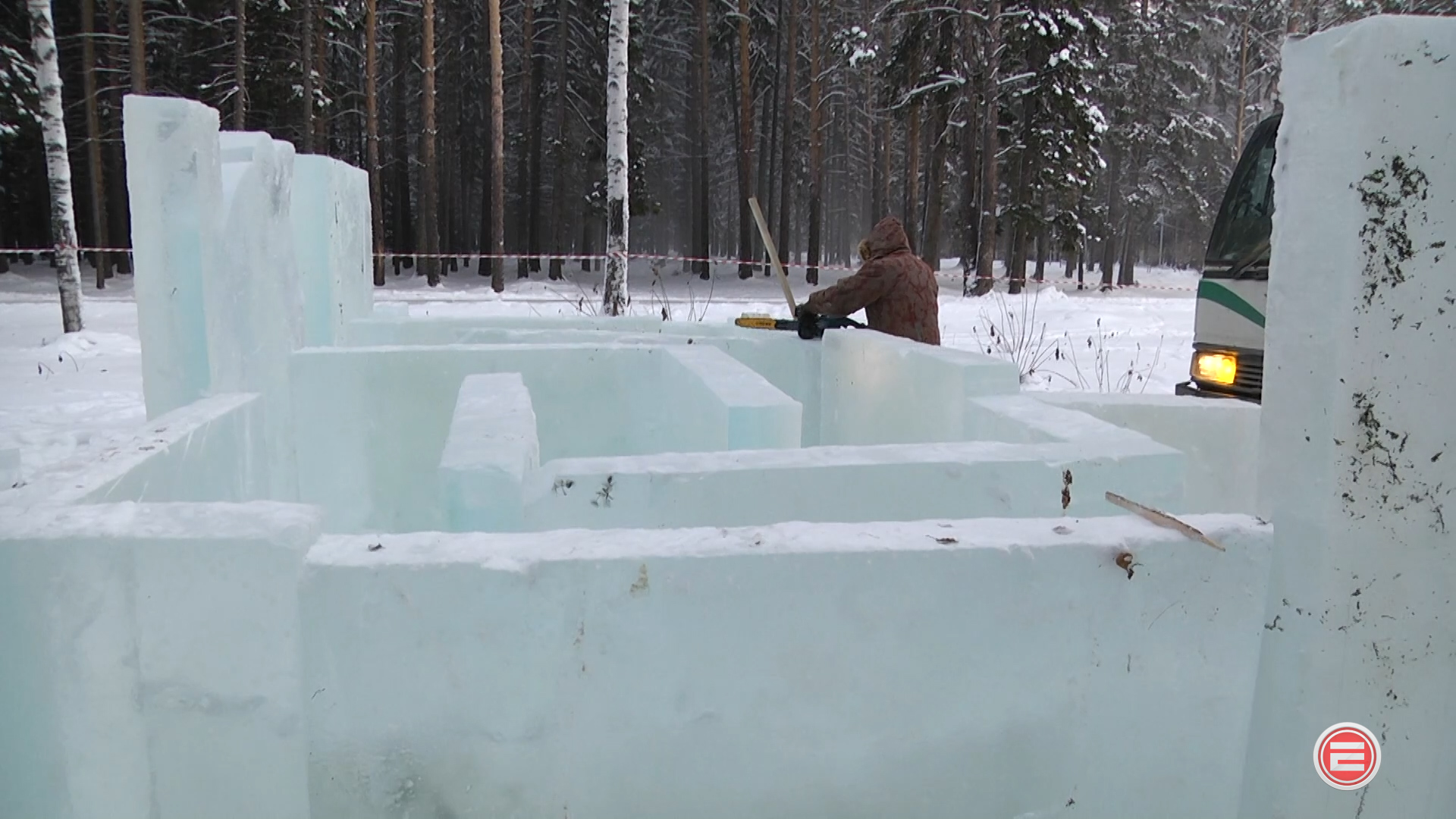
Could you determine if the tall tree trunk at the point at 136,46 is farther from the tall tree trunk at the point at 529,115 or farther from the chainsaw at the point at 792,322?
the chainsaw at the point at 792,322

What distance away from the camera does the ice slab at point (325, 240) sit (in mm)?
6156

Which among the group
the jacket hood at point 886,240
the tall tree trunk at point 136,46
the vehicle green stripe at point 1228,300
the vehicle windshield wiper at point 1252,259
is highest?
the tall tree trunk at point 136,46

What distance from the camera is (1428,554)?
2049mm

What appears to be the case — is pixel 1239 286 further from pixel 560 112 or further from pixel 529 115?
pixel 529 115

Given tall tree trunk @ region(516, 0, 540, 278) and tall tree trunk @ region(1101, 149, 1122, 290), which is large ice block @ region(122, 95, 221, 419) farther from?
tall tree trunk @ region(1101, 149, 1122, 290)

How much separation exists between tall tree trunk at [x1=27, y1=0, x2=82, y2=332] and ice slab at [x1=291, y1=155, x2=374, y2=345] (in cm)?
823

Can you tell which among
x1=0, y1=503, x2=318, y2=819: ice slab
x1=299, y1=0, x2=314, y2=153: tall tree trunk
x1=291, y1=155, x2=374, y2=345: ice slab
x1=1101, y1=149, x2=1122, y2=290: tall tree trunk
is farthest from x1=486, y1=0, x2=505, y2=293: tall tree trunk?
x1=0, y1=503, x2=318, y2=819: ice slab

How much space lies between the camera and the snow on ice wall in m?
1.98

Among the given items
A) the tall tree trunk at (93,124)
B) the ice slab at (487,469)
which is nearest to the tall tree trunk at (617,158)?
the ice slab at (487,469)

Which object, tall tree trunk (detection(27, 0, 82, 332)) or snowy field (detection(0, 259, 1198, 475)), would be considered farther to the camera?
tall tree trunk (detection(27, 0, 82, 332))

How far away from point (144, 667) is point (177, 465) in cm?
131

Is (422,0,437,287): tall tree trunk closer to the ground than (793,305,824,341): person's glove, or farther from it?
farther from it

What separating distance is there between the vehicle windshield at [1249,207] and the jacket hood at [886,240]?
6.11ft

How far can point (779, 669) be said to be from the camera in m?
1.96
